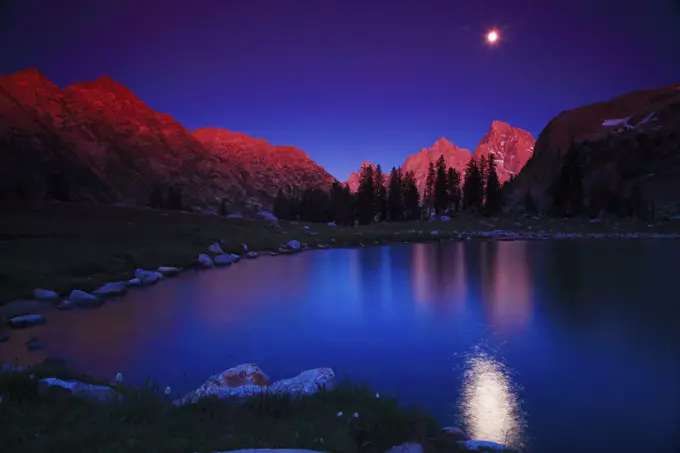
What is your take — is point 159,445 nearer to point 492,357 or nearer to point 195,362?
point 195,362

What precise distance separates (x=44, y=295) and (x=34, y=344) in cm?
612

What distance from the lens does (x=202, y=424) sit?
17.0 ft

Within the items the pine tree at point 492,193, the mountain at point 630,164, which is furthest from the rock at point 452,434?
the pine tree at point 492,193

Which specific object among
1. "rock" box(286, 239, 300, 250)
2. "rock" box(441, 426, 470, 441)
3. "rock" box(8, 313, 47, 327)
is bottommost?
"rock" box(8, 313, 47, 327)

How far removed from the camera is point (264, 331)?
563 inches

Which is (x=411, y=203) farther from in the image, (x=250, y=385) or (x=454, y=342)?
(x=250, y=385)

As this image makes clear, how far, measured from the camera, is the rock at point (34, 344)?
11.8 metres

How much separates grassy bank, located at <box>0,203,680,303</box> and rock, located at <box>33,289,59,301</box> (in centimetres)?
40

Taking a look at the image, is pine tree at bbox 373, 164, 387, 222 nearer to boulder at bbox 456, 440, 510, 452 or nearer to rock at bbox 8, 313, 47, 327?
rock at bbox 8, 313, 47, 327

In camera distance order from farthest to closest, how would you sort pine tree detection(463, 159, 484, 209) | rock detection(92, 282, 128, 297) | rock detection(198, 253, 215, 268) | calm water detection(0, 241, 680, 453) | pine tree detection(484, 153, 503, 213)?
pine tree detection(463, 159, 484, 209) → pine tree detection(484, 153, 503, 213) → rock detection(198, 253, 215, 268) → rock detection(92, 282, 128, 297) → calm water detection(0, 241, 680, 453)

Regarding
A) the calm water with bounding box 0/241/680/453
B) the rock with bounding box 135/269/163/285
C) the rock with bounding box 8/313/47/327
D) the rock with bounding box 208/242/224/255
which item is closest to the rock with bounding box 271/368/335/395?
the calm water with bounding box 0/241/680/453

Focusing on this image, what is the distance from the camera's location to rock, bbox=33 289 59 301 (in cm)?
1711

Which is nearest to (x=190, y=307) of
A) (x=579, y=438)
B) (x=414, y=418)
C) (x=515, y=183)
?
(x=414, y=418)

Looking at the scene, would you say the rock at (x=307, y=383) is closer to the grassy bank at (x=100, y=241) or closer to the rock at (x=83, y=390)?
the rock at (x=83, y=390)
